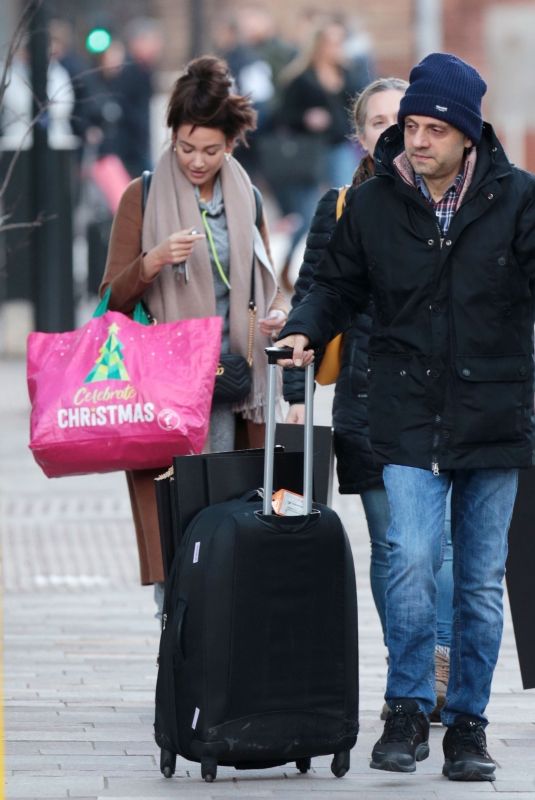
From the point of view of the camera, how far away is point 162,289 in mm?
6457

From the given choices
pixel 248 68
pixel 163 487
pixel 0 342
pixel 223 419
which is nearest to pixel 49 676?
pixel 223 419

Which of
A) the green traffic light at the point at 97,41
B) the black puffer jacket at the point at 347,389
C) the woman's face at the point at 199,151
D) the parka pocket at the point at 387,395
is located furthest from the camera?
the green traffic light at the point at 97,41

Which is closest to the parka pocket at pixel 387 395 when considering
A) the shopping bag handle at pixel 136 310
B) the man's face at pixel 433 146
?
the man's face at pixel 433 146

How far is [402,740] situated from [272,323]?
144 cm

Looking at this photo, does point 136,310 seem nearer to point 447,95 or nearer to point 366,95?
point 366,95

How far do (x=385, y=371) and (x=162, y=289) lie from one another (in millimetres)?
1202

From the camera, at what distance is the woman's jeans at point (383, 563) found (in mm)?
6164

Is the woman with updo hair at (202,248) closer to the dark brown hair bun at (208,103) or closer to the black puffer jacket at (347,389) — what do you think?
the dark brown hair bun at (208,103)

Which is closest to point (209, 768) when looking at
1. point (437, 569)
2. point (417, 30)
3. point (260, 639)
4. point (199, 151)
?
point (260, 639)

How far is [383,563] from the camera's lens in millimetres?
6234

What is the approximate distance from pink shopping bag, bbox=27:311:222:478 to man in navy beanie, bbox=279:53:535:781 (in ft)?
2.26

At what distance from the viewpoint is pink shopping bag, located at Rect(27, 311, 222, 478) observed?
6129mm

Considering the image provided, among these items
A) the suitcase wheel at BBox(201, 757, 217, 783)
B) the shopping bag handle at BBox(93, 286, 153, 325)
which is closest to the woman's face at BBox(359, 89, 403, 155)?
the shopping bag handle at BBox(93, 286, 153, 325)

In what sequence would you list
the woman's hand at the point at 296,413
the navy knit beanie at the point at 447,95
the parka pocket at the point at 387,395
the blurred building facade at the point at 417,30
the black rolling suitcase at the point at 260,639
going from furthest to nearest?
the blurred building facade at the point at 417,30, the woman's hand at the point at 296,413, the parka pocket at the point at 387,395, the navy knit beanie at the point at 447,95, the black rolling suitcase at the point at 260,639
